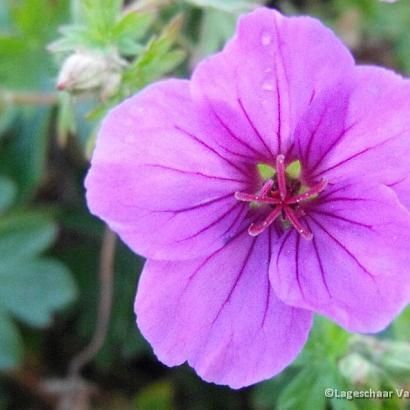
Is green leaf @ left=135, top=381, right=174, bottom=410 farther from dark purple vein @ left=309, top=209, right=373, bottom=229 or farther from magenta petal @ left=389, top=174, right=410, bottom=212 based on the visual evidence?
magenta petal @ left=389, top=174, right=410, bottom=212

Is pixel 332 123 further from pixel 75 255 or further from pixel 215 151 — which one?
pixel 75 255

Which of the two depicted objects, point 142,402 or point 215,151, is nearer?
point 215,151

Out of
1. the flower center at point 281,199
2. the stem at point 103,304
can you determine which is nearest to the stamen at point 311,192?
the flower center at point 281,199

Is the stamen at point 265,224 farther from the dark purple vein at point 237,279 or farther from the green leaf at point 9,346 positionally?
the green leaf at point 9,346

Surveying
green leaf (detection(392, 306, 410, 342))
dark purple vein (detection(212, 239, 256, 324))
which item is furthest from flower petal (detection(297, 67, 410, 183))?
green leaf (detection(392, 306, 410, 342))

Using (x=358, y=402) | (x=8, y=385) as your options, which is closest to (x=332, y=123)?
(x=358, y=402)

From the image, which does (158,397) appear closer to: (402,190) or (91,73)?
(91,73)
